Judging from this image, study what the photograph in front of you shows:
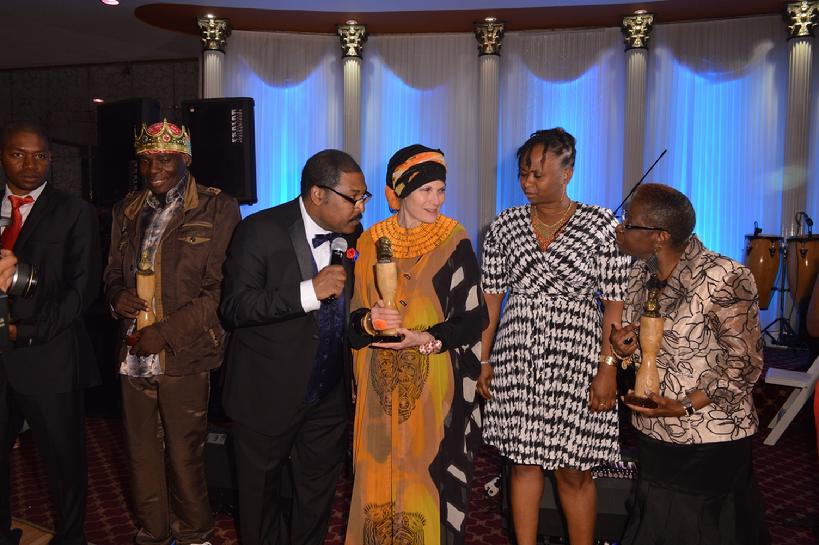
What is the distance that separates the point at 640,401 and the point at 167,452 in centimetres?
214

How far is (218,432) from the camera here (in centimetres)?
387

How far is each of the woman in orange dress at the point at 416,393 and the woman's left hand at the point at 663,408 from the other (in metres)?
0.68

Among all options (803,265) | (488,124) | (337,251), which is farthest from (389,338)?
(488,124)

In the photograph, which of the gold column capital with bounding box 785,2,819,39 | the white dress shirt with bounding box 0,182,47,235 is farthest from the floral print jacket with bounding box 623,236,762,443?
the gold column capital with bounding box 785,2,819,39

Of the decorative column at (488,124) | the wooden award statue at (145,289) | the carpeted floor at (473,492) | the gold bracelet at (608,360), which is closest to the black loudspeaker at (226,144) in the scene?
the carpeted floor at (473,492)

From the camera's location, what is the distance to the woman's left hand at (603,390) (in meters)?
2.68

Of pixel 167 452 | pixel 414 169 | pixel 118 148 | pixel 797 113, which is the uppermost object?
pixel 797 113

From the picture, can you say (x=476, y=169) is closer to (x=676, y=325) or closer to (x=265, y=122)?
(x=265, y=122)

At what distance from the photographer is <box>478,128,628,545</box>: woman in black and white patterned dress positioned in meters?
2.69

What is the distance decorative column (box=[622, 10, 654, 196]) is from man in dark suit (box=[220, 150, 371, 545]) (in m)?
8.58

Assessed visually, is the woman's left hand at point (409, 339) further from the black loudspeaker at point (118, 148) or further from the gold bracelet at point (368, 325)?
the black loudspeaker at point (118, 148)

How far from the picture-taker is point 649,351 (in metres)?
2.31

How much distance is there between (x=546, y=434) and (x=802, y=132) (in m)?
9.00

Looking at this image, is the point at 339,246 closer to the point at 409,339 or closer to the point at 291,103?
the point at 409,339
